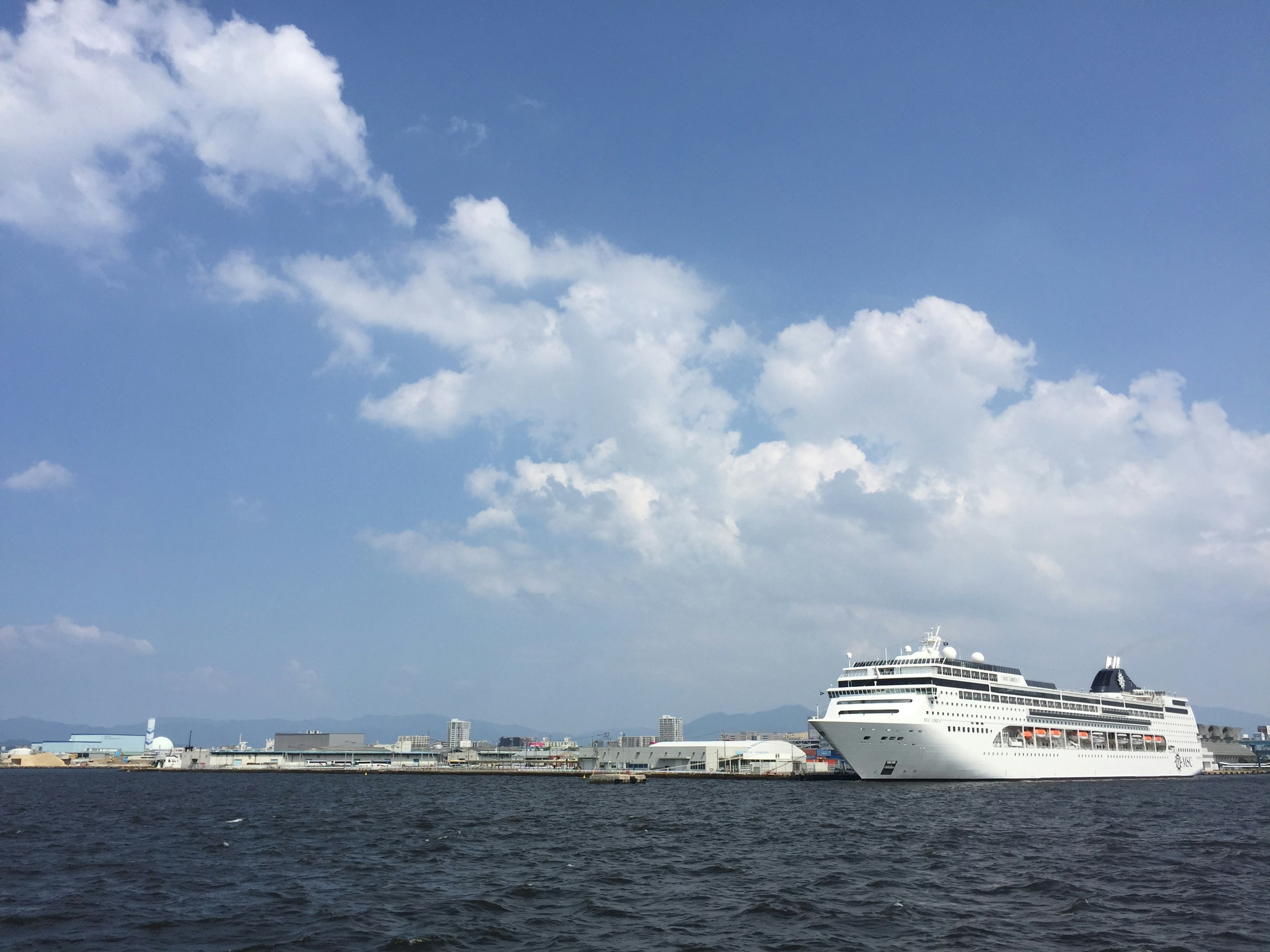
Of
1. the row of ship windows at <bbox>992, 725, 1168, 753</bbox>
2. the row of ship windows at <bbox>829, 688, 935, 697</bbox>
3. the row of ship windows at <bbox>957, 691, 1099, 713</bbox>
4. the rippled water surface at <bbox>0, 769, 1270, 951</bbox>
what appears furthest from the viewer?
the row of ship windows at <bbox>992, 725, 1168, 753</bbox>

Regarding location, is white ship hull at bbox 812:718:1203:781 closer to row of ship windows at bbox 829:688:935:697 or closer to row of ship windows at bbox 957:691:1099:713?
row of ship windows at bbox 829:688:935:697

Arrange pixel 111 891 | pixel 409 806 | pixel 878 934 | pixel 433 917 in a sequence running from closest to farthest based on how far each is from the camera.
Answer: pixel 878 934, pixel 433 917, pixel 111 891, pixel 409 806

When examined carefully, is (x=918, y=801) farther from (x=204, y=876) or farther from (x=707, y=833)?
(x=204, y=876)

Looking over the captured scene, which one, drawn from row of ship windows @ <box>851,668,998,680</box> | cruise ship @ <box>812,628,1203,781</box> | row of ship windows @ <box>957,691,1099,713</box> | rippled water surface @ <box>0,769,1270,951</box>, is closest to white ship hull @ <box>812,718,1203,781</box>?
cruise ship @ <box>812,628,1203,781</box>

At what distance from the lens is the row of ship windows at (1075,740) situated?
97.9 meters

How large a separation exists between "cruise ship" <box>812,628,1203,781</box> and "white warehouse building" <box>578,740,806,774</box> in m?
49.9

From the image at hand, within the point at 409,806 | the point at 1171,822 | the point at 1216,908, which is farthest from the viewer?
the point at 409,806

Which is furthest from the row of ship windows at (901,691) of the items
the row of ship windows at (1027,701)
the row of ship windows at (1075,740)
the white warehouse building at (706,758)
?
the white warehouse building at (706,758)

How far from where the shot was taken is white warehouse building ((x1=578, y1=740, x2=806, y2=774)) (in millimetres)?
150500

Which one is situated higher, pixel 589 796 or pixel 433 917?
pixel 433 917

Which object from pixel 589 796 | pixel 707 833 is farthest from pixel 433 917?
pixel 589 796

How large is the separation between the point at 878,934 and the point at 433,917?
1387cm

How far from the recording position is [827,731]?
9012 cm

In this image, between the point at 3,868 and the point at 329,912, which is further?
the point at 3,868
